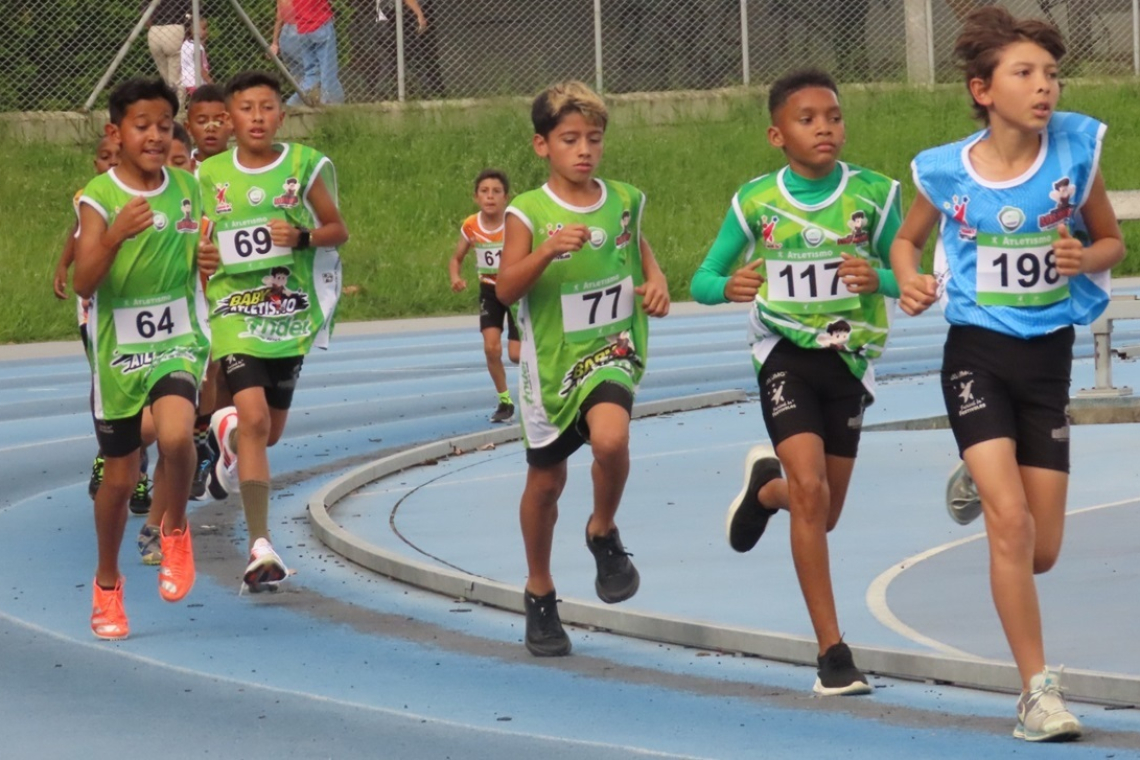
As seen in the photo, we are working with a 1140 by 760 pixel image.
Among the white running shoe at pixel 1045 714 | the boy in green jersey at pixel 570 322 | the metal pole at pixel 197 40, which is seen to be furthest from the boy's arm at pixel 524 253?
the metal pole at pixel 197 40

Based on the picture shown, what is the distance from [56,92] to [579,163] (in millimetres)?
21607

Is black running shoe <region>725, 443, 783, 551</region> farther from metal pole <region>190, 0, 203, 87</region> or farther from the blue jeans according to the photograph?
the blue jeans

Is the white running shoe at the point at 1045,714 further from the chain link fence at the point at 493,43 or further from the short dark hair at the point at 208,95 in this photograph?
the chain link fence at the point at 493,43

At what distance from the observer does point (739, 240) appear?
7.45 m

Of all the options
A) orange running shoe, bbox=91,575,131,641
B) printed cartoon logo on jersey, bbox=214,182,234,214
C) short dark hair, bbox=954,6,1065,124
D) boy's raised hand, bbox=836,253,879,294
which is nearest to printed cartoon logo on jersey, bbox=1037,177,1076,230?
short dark hair, bbox=954,6,1065,124

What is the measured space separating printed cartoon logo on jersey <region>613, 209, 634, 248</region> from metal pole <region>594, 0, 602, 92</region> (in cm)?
2166

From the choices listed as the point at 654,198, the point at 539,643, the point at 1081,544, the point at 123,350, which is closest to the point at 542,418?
the point at 539,643

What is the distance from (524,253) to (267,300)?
83.3 inches

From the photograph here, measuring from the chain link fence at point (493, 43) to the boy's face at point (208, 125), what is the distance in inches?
677

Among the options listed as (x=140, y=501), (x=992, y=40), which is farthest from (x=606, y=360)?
(x=140, y=501)

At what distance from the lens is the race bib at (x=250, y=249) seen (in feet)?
30.8

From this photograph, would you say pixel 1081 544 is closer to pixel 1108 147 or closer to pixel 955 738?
pixel 955 738

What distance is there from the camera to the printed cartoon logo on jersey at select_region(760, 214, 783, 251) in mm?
7289

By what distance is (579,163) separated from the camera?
7730 millimetres
